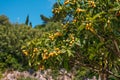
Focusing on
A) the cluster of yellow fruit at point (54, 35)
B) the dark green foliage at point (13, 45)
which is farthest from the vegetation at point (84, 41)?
the dark green foliage at point (13, 45)

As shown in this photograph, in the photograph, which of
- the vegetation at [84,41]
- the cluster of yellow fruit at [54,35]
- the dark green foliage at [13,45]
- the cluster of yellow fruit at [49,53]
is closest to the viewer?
the vegetation at [84,41]

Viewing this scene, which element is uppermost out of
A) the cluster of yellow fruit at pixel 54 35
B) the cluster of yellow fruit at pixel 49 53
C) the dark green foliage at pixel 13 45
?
the dark green foliage at pixel 13 45

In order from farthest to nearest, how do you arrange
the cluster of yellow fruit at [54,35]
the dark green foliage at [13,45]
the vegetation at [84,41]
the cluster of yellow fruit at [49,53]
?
1. the dark green foliage at [13,45]
2. the cluster of yellow fruit at [54,35]
3. the cluster of yellow fruit at [49,53]
4. the vegetation at [84,41]

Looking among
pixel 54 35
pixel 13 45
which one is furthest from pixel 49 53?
pixel 13 45

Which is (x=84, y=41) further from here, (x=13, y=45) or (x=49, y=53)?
(x=13, y=45)

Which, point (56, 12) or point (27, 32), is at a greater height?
point (27, 32)

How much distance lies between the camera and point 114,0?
747 centimetres

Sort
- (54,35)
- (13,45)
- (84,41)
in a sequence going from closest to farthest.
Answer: (84,41)
(54,35)
(13,45)

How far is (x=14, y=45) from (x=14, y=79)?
6775 mm

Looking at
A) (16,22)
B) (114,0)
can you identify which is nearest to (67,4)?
(114,0)

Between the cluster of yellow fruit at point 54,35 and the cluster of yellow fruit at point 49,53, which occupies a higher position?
the cluster of yellow fruit at point 54,35

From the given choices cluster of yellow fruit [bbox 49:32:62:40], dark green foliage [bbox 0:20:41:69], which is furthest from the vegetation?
dark green foliage [bbox 0:20:41:69]

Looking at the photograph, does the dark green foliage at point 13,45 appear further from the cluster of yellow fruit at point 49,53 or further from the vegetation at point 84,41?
the cluster of yellow fruit at point 49,53

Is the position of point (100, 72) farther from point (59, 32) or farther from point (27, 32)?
point (27, 32)
